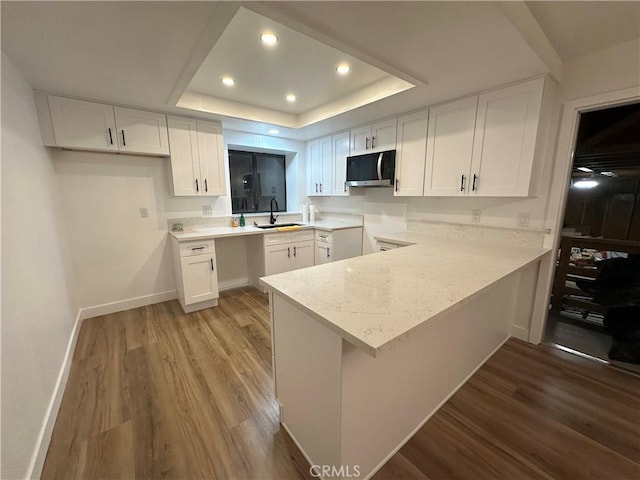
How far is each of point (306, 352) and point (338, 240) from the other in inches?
95.4

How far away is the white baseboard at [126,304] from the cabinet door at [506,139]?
12.2 ft

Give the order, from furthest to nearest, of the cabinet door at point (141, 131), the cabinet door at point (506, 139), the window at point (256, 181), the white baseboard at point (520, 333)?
the window at point (256, 181) < the cabinet door at point (141, 131) < the white baseboard at point (520, 333) < the cabinet door at point (506, 139)

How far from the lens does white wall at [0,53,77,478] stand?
113cm

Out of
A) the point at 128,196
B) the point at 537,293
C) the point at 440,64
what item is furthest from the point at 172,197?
the point at 537,293

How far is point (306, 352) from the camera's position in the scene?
1200 mm

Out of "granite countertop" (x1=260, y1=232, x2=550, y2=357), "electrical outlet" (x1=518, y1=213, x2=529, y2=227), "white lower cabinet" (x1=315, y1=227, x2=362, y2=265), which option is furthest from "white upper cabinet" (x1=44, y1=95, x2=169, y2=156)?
"electrical outlet" (x1=518, y1=213, x2=529, y2=227)

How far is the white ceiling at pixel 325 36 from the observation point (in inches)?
48.7

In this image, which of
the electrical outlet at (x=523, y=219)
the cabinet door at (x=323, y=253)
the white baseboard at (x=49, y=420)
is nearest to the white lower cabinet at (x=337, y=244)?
the cabinet door at (x=323, y=253)

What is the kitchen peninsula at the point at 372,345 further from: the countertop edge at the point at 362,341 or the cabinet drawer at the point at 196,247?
the cabinet drawer at the point at 196,247

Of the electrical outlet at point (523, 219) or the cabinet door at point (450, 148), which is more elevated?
the cabinet door at point (450, 148)

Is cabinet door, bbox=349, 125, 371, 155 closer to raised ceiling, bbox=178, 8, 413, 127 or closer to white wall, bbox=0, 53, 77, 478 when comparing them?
raised ceiling, bbox=178, 8, 413, 127

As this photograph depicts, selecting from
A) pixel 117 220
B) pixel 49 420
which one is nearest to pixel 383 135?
pixel 117 220

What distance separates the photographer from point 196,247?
2877 millimetres

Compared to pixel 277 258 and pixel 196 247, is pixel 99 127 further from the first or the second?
pixel 277 258
